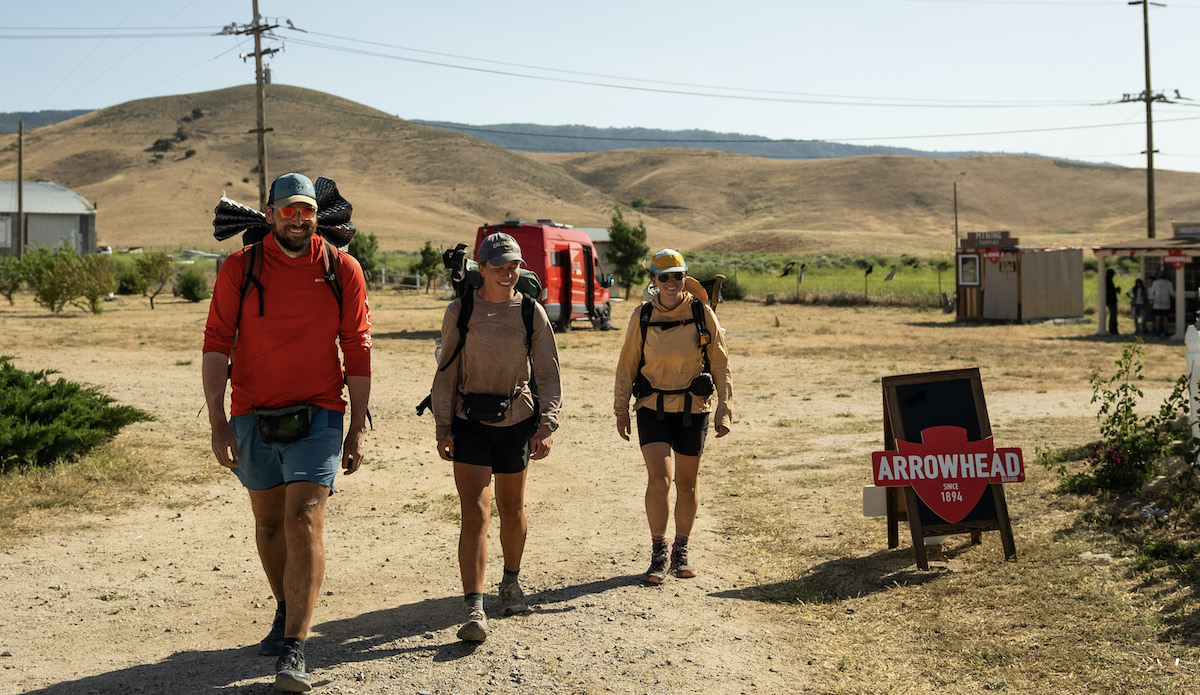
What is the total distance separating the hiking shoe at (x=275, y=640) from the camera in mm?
4664

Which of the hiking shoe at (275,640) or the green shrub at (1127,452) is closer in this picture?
the hiking shoe at (275,640)

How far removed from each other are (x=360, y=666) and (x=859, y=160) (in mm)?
177076

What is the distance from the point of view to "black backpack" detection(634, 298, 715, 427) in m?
5.91

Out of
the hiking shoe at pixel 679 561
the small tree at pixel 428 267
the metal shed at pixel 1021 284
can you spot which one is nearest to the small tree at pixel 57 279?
the small tree at pixel 428 267

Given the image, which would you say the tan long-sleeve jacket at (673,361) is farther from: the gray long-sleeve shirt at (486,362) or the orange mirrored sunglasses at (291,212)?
the orange mirrored sunglasses at (291,212)

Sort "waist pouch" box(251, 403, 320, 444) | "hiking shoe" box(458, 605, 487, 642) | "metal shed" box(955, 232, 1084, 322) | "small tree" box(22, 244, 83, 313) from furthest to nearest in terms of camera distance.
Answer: "metal shed" box(955, 232, 1084, 322), "small tree" box(22, 244, 83, 313), "hiking shoe" box(458, 605, 487, 642), "waist pouch" box(251, 403, 320, 444)

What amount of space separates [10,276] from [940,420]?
35.6 m

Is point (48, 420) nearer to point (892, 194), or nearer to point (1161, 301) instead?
point (1161, 301)

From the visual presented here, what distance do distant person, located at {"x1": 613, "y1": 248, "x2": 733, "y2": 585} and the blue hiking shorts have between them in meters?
1.98

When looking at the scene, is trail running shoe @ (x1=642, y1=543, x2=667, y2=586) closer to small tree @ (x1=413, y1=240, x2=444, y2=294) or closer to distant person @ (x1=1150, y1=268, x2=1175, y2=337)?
distant person @ (x1=1150, y1=268, x2=1175, y2=337)

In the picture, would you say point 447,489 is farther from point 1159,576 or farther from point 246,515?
point 1159,576

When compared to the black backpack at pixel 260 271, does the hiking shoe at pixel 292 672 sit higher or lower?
lower

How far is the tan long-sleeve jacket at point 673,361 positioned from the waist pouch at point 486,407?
3.71 ft

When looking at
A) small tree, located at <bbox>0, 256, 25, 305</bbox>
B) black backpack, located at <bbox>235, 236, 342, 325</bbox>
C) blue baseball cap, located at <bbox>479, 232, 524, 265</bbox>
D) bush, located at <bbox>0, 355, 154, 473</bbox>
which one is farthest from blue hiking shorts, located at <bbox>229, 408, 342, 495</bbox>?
small tree, located at <bbox>0, 256, 25, 305</bbox>
